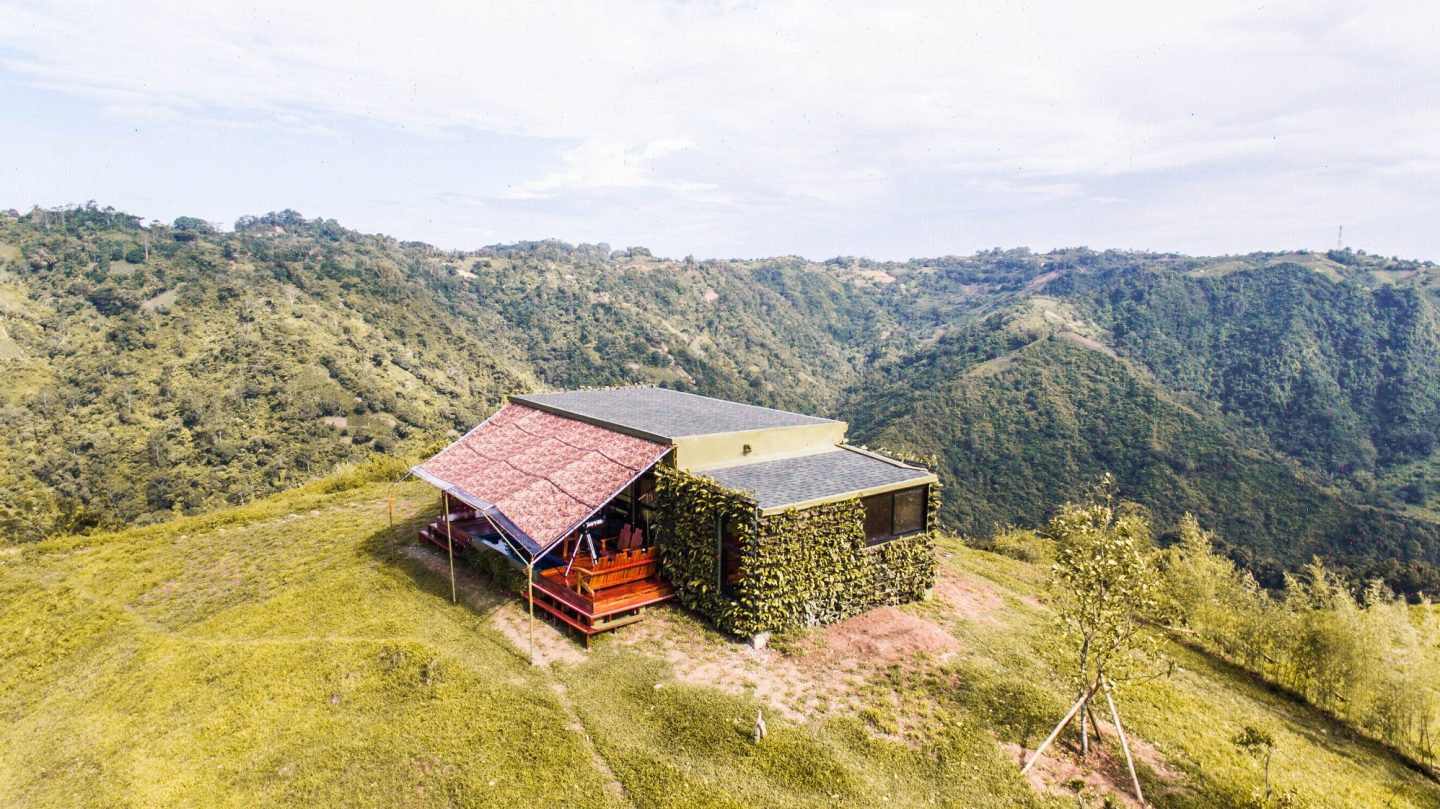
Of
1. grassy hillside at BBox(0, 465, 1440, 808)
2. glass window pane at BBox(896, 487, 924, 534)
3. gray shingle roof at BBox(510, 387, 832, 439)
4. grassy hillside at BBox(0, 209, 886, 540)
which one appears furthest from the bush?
grassy hillside at BBox(0, 209, 886, 540)

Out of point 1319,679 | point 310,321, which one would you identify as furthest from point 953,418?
point 310,321

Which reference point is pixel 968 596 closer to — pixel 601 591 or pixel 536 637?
pixel 601 591

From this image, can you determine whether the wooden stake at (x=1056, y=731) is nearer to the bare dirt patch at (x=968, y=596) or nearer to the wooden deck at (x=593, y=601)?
the bare dirt patch at (x=968, y=596)

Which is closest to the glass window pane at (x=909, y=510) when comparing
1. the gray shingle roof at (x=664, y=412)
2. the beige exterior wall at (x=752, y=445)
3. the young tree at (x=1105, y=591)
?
the beige exterior wall at (x=752, y=445)

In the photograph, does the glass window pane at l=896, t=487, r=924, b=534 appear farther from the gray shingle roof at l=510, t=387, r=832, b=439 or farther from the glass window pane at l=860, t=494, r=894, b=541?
the gray shingle roof at l=510, t=387, r=832, b=439

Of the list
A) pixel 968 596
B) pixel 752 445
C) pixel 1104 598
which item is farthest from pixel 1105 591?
pixel 752 445

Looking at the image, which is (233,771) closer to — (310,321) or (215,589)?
(215,589)

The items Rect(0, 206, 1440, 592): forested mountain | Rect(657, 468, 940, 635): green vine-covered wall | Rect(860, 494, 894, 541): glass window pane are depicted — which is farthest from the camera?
Rect(0, 206, 1440, 592): forested mountain

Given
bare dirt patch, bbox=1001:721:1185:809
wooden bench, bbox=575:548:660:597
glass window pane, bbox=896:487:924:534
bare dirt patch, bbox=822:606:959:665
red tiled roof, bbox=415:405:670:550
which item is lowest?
bare dirt patch, bbox=1001:721:1185:809
